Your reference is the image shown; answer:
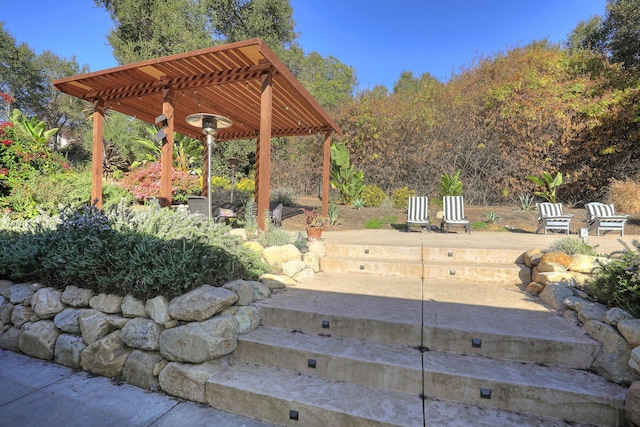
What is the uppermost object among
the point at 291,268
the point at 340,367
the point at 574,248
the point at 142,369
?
the point at 574,248

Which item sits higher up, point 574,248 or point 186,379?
point 574,248

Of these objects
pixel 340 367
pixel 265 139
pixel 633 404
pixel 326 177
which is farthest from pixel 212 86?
pixel 633 404

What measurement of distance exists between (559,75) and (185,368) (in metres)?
13.0

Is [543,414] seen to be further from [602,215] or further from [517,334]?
[602,215]

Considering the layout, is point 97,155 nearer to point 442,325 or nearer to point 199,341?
point 199,341

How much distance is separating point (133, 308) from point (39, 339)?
3.30 feet

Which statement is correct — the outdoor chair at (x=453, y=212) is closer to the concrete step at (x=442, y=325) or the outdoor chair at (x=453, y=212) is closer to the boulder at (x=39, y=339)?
the concrete step at (x=442, y=325)

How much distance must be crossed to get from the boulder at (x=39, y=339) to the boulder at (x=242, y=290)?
1603 mm

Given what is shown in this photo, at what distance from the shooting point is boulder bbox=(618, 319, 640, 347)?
195 cm

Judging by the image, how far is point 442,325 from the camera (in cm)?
240

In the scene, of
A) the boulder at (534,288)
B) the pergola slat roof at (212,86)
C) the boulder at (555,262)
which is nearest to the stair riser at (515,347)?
the boulder at (534,288)

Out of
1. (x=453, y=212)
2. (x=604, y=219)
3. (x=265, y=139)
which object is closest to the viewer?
(x=265, y=139)

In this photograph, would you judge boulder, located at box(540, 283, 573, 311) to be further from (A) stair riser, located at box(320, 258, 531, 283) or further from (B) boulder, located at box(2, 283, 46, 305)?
(B) boulder, located at box(2, 283, 46, 305)

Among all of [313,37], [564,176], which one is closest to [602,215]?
[564,176]
